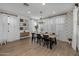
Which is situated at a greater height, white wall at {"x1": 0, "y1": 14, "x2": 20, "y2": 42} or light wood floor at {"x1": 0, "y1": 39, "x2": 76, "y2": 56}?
white wall at {"x1": 0, "y1": 14, "x2": 20, "y2": 42}

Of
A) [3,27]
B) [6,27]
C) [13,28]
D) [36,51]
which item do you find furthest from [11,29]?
[36,51]

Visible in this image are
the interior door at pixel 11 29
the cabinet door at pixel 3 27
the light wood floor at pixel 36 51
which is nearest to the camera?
the light wood floor at pixel 36 51

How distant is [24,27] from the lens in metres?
9.38

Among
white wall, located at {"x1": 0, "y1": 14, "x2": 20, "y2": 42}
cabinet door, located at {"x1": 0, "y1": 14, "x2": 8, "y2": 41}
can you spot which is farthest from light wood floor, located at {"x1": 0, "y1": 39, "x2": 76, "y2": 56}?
white wall, located at {"x1": 0, "y1": 14, "x2": 20, "y2": 42}

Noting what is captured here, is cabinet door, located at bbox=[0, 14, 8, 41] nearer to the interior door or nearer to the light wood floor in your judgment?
the interior door

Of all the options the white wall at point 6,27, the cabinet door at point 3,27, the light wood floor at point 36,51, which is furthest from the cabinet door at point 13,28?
the light wood floor at point 36,51

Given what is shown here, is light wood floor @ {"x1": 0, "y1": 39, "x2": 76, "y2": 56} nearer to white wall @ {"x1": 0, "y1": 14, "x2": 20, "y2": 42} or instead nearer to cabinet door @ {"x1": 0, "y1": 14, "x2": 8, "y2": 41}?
cabinet door @ {"x1": 0, "y1": 14, "x2": 8, "y2": 41}

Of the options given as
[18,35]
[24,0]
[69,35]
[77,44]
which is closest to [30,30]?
[18,35]

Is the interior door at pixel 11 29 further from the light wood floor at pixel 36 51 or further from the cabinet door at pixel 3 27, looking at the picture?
the light wood floor at pixel 36 51

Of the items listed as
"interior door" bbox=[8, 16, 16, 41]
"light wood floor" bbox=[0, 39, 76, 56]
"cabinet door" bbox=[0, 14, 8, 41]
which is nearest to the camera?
"light wood floor" bbox=[0, 39, 76, 56]

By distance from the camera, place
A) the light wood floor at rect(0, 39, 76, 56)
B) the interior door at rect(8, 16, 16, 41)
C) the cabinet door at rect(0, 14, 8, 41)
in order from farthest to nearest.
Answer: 1. the interior door at rect(8, 16, 16, 41)
2. the cabinet door at rect(0, 14, 8, 41)
3. the light wood floor at rect(0, 39, 76, 56)

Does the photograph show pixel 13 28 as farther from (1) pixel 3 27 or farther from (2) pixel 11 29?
(1) pixel 3 27

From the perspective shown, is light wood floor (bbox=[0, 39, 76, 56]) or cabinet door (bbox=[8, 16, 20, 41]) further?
cabinet door (bbox=[8, 16, 20, 41])

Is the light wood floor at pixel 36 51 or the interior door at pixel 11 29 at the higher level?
the interior door at pixel 11 29
